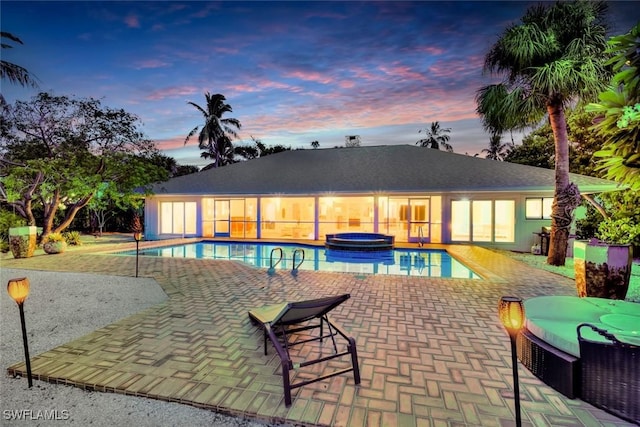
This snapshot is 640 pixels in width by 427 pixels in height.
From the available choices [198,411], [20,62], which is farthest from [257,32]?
Result: [198,411]

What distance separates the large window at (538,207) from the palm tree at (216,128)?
25.3m

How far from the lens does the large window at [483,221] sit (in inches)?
544

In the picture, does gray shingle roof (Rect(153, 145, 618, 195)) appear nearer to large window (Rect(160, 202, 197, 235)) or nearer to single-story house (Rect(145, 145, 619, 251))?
single-story house (Rect(145, 145, 619, 251))

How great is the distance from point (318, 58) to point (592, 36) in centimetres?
909

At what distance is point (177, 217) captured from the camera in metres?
17.9

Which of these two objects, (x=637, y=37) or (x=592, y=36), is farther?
(x=592, y=36)

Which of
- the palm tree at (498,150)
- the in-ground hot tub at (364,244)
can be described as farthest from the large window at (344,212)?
the palm tree at (498,150)

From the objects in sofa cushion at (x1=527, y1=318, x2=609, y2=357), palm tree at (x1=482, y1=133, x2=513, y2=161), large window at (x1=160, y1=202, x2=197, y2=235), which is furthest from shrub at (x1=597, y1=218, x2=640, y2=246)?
palm tree at (x1=482, y1=133, x2=513, y2=161)

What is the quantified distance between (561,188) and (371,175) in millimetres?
8124

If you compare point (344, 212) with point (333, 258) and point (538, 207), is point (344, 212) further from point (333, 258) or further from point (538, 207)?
point (538, 207)

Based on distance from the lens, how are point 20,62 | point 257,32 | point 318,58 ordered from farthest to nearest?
point 318,58 → point 20,62 → point 257,32

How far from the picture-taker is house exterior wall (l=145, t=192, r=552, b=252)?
1383cm

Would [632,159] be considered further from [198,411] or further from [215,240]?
[215,240]

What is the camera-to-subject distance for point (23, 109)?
1277 cm
